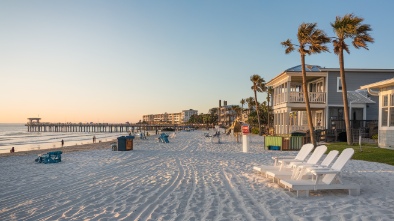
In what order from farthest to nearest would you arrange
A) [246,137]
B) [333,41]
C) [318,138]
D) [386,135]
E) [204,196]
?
[318,138]
[333,41]
[246,137]
[386,135]
[204,196]

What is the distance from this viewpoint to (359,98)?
84.8 feet

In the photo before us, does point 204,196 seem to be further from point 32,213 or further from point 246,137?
point 246,137

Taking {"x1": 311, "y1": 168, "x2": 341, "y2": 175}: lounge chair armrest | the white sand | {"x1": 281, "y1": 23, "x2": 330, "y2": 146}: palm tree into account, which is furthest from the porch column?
{"x1": 311, "y1": 168, "x2": 341, "y2": 175}: lounge chair armrest

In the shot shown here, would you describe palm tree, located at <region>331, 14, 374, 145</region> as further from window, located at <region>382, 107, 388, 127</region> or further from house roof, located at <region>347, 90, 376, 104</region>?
house roof, located at <region>347, 90, 376, 104</region>

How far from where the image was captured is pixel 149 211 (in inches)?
246

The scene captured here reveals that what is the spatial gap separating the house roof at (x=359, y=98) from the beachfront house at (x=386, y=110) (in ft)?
26.1

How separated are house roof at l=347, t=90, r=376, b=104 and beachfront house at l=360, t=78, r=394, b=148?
7960 millimetres

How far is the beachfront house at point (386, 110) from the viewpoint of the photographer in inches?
645

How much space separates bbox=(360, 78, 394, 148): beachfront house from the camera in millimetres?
16375

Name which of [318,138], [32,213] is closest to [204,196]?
[32,213]

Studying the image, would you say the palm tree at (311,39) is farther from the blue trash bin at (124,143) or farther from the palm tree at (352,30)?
the blue trash bin at (124,143)

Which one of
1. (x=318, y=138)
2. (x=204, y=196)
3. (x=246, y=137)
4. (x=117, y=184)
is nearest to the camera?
(x=204, y=196)

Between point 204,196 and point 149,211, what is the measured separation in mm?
1581

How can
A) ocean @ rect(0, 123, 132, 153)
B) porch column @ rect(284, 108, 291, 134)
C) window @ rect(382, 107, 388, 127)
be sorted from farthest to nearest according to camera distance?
ocean @ rect(0, 123, 132, 153), porch column @ rect(284, 108, 291, 134), window @ rect(382, 107, 388, 127)
